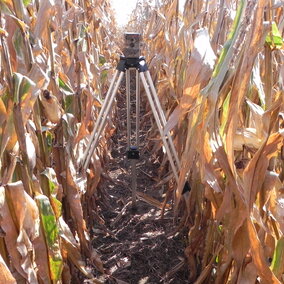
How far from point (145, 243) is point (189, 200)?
38 centimetres

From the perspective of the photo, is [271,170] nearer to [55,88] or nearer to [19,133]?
[19,133]

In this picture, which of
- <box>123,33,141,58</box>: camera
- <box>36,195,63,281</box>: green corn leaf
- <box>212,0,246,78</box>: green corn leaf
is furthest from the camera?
<box>123,33,141,58</box>: camera

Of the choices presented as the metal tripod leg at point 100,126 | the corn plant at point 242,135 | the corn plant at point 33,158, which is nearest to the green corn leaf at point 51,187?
the corn plant at point 33,158

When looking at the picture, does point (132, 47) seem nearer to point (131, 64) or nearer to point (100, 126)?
point (131, 64)

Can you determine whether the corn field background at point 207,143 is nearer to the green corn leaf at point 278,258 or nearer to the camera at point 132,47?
the green corn leaf at point 278,258

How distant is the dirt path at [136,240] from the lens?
148 centimetres

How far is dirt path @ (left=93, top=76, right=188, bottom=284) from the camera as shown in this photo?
58.2 inches

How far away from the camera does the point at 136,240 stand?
1688 millimetres

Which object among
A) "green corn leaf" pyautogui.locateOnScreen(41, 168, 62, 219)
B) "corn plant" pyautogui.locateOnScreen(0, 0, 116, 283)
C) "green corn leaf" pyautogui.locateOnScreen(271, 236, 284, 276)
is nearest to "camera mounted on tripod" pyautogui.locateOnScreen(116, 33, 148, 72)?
"corn plant" pyautogui.locateOnScreen(0, 0, 116, 283)

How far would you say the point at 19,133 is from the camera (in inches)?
31.7

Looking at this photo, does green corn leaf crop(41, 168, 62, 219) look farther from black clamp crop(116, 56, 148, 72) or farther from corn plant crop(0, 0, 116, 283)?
black clamp crop(116, 56, 148, 72)

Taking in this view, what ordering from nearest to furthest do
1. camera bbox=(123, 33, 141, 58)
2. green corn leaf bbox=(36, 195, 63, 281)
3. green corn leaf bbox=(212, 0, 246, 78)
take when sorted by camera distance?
green corn leaf bbox=(212, 0, 246, 78), green corn leaf bbox=(36, 195, 63, 281), camera bbox=(123, 33, 141, 58)

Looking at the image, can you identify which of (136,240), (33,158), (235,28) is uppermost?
(235,28)

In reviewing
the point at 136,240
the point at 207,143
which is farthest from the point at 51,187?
the point at 136,240
